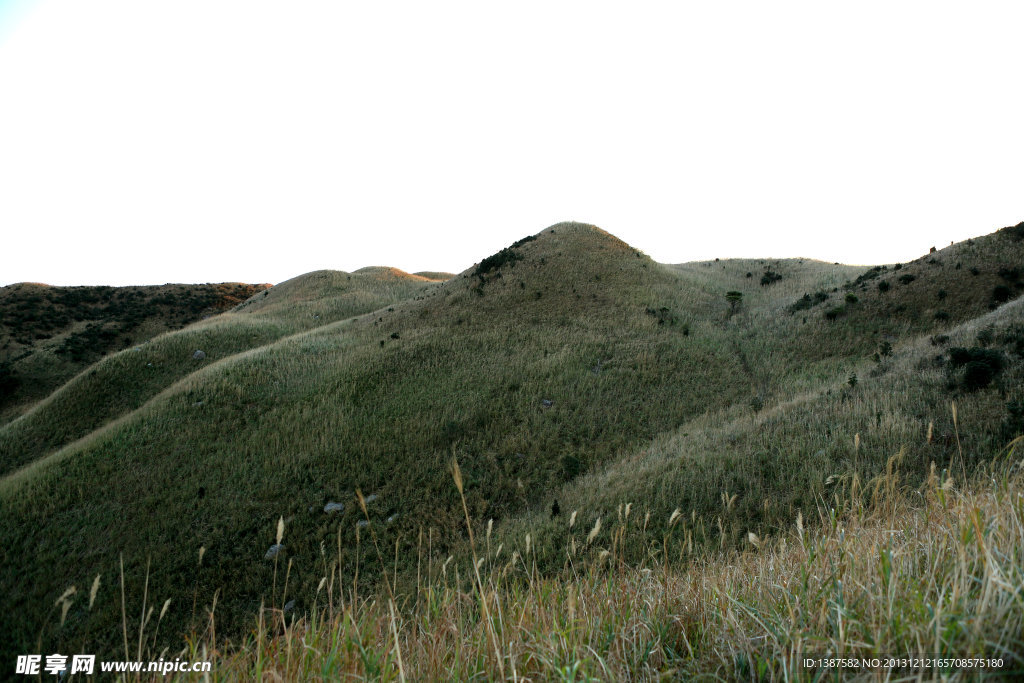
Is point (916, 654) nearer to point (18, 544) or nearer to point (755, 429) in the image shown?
point (755, 429)

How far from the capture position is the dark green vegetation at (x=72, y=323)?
123ft

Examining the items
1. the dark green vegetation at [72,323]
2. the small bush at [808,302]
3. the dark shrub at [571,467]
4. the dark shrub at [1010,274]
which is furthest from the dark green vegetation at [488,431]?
the dark green vegetation at [72,323]

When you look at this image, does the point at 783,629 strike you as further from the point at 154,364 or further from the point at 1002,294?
the point at 154,364

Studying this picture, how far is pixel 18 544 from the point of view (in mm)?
13320

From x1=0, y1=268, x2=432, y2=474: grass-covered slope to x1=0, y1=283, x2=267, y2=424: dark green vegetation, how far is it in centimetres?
1134

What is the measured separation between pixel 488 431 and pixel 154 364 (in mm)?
26247

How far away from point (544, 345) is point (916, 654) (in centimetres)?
2324

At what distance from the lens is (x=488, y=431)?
17.6m

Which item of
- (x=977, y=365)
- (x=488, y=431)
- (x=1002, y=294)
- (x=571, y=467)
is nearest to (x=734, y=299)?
(x=1002, y=294)

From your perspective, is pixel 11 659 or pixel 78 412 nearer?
pixel 11 659

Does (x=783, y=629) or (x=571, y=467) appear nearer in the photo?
(x=783, y=629)

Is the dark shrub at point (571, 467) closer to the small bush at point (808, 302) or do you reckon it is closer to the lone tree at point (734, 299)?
the small bush at point (808, 302)

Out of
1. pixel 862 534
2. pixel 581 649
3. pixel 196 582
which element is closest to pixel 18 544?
pixel 196 582

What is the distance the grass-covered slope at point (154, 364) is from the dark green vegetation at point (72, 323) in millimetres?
11338
